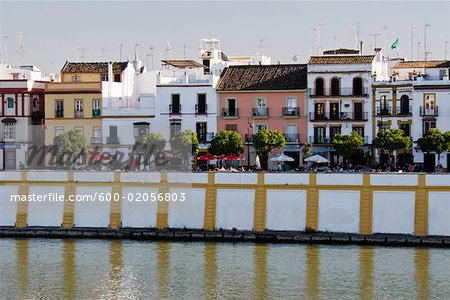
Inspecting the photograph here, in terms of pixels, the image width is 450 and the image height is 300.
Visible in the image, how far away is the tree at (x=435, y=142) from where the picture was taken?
45.8 meters

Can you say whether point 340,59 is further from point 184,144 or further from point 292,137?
point 184,144

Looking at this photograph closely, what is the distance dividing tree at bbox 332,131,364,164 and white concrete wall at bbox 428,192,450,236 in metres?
12.5

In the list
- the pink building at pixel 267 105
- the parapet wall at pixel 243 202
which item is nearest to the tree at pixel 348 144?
the pink building at pixel 267 105

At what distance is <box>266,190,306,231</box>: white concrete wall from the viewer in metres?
35.0

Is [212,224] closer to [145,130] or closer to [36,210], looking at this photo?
[36,210]

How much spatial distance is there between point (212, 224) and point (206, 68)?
2318 centimetres

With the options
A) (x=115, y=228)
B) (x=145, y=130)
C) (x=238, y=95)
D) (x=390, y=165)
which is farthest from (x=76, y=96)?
(x=115, y=228)

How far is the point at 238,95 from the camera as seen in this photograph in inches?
1987

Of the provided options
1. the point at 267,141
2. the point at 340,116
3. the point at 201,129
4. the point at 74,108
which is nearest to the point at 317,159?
the point at 267,141

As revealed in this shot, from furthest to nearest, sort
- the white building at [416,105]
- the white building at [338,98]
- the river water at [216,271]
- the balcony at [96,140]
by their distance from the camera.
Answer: the balcony at [96,140] < the white building at [338,98] < the white building at [416,105] < the river water at [216,271]

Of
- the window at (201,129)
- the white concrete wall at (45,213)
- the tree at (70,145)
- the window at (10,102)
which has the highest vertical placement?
the window at (10,102)

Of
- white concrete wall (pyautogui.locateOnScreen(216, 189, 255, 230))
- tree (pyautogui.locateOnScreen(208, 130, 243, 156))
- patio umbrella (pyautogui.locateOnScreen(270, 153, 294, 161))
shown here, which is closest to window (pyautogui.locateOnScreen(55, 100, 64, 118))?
tree (pyautogui.locateOnScreen(208, 130, 243, 156))

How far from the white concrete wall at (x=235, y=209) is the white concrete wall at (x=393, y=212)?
355 cm

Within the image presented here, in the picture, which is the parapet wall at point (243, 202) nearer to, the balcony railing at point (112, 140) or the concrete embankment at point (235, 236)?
the concrete embankment at point (235, 236)
